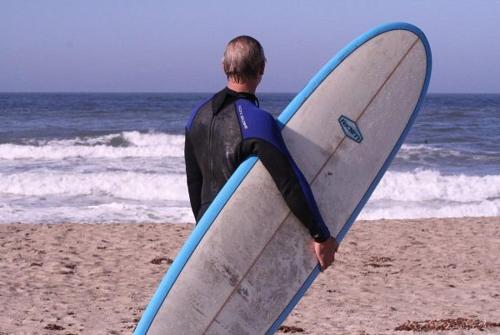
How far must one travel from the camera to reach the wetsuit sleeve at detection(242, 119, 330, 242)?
239 centimetres

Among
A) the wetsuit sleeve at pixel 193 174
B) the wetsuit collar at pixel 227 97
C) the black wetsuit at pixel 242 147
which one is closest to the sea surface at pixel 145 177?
the wetsuit sleeve at pixel 193 174

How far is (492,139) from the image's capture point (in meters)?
24.8

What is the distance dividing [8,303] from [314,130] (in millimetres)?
3895

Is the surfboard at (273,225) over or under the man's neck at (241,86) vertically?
under

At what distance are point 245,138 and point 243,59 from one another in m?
0.26

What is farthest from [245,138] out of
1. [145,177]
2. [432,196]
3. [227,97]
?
[145,177]

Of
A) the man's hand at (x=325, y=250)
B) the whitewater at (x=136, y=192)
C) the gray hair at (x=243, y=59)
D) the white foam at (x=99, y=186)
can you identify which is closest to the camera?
the gray hair at (x=243, y=59)

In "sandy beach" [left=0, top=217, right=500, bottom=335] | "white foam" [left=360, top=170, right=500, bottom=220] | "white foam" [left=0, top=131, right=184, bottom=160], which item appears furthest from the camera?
"white foam" [left=0, top=131, right=184, bottom=160]

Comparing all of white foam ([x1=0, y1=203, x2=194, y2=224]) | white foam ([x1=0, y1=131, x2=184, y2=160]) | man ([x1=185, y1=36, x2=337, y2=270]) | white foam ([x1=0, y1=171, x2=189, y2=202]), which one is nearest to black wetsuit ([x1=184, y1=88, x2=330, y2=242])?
man ([x1=185, y1=36, x2=337, y2=270])

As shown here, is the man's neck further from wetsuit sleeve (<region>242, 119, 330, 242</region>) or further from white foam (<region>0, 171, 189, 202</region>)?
white foam (<region>0, 171, 189, 202</region>)

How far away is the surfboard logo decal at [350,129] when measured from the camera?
2.83m

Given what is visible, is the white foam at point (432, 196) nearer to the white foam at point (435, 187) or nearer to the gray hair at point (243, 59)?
the white foam at point (435, 187)

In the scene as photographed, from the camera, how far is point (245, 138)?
7.88ft

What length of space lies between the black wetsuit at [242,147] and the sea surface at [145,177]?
8.00 meters
